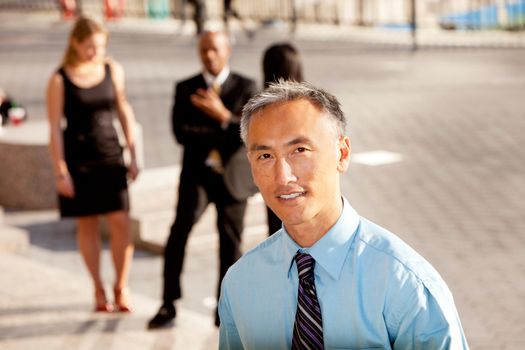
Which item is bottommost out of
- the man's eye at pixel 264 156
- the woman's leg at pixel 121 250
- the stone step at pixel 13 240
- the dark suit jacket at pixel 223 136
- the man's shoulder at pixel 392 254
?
the stone step at pixel 13 240

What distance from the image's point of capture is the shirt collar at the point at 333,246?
2.55m

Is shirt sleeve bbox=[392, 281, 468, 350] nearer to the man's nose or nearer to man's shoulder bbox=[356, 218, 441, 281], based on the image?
man's shoulder bbox=[356, 218, 441, 281]

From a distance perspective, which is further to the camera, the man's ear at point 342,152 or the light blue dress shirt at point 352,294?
the man's ear at point 342,152

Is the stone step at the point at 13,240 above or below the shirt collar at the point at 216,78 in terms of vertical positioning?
below

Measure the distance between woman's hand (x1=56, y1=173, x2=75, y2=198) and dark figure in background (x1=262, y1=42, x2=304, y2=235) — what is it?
1485 mm

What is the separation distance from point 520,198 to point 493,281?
98.7 inches

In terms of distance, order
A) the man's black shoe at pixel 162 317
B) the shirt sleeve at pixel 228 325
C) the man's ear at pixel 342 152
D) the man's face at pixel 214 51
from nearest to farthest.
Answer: the man's ear at pixel 342 152, the shirt sleeve at pixel 228 325, the man's face at pixel 214 51, the man's black shoe at pixel 162 317

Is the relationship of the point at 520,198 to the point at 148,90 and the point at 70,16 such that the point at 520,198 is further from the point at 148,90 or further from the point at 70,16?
the point at 70,16

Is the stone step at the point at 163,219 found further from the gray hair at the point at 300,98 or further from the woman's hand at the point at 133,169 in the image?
the gray hair at the point at 300,98

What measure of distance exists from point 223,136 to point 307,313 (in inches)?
158

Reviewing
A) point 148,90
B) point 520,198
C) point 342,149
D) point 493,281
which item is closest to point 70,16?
point 148,90

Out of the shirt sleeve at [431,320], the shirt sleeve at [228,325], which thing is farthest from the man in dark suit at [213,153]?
the shirt sleeve at [431,320]

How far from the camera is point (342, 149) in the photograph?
266cm

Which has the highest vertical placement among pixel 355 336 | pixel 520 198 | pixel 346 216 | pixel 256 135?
pixel 256 135
